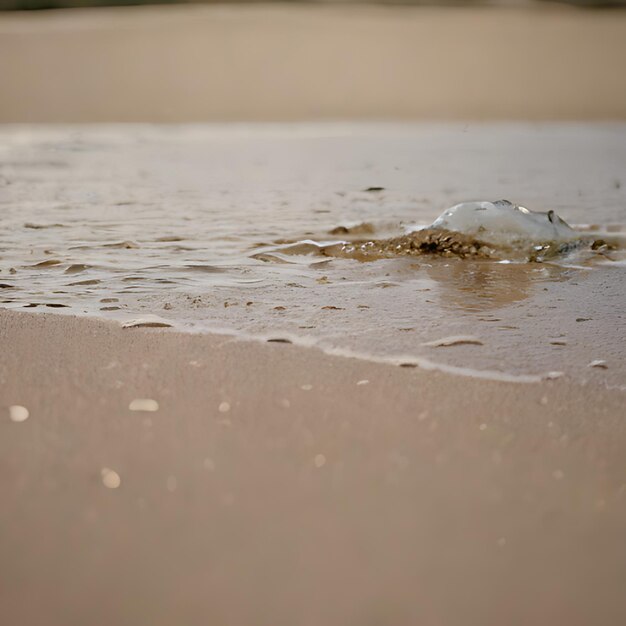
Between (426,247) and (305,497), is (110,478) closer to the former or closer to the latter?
(305,497)

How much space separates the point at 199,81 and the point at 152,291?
11.7 metres

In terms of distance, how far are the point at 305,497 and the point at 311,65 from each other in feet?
46.0

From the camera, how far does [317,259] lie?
8.09 ft

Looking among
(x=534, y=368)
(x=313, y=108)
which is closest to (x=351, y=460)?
(x=534, y=368)

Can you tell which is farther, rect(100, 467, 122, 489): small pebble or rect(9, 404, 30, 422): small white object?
rect(9, 404, 30, 422): small white object

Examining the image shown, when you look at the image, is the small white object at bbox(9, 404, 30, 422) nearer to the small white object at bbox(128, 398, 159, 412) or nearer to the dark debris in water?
the small white object at bbox(128, 398, 159, 412)

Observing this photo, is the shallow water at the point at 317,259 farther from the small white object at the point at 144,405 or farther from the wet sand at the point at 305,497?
the small white object at the point at 144,405

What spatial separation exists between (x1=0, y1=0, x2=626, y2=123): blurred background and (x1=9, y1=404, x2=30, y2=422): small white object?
10.0 metres

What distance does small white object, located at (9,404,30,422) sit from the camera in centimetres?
119

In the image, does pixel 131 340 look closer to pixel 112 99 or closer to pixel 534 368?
pixel 534 368

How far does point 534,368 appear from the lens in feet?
4.78

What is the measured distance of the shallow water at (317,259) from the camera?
1.67m

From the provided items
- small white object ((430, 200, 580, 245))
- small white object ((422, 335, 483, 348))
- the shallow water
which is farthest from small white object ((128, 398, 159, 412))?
small white object ((430, 200, 580, 245))

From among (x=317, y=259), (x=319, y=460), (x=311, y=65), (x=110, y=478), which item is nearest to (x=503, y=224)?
(x=317, y=259)
